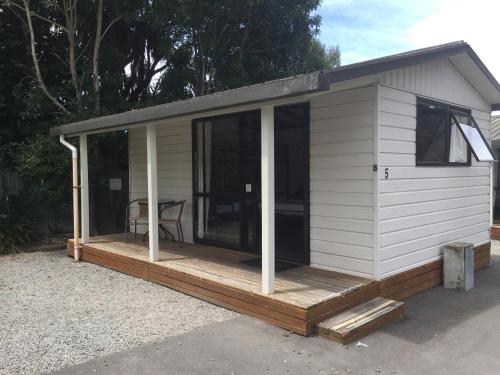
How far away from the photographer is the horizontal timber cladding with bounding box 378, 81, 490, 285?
4.39 m

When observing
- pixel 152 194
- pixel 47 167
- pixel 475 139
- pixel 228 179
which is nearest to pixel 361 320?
pixel 228 179

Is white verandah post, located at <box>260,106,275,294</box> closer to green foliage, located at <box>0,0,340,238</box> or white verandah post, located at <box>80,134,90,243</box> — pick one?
white verandah post, located at <box>80,134,90,243</box>

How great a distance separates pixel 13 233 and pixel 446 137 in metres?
7.06

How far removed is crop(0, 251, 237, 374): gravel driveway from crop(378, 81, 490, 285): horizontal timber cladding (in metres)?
1.87

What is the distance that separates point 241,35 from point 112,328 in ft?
26.3

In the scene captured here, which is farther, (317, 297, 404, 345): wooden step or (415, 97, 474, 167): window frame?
(415, 97, 474, 167): window frame

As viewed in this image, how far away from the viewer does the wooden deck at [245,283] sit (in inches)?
148

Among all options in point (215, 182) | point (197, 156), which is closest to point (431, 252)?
point (215, 182)

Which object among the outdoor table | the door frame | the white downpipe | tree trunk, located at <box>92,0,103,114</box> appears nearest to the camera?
the door frame

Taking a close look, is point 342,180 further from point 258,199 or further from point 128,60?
point 128,60

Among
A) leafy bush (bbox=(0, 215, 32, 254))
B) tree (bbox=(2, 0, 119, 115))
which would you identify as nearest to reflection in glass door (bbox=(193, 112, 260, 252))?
tree (bbox=(2, 0, 119, 115))

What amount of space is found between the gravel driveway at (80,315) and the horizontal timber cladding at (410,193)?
1.87 meters

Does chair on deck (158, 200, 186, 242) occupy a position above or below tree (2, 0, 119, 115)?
below

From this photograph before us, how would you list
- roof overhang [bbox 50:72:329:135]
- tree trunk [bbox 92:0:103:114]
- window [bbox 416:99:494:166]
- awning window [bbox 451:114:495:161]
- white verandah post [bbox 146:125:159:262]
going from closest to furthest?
roof overhang [bbox 50:72:329:135]
window [bbox 416:99:494:166]
white verandah post [bbox 146:125:159:262]
awning window [bbox 451:114:495:161]
tree trunk [bbox 92:0:103:114]
